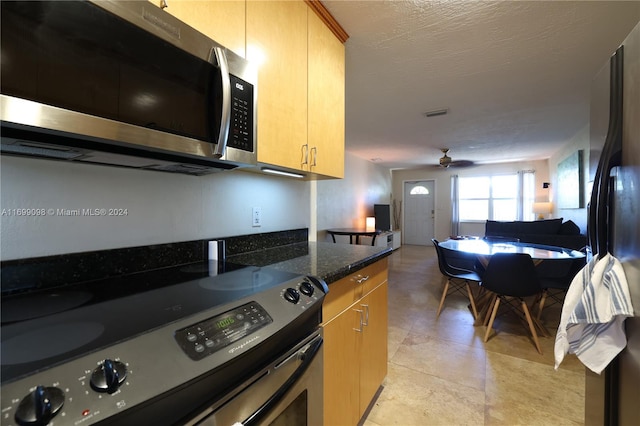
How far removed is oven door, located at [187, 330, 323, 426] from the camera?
65 centimetres

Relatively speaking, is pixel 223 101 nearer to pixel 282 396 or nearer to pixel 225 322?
pixel 225 322

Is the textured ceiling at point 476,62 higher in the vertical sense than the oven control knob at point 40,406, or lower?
higher

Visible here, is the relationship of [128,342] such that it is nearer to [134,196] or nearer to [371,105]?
[134,196]

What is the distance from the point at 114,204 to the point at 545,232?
18.0 feet

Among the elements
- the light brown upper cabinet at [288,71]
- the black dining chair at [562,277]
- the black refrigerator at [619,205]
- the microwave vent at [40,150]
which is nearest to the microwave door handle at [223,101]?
the light brown upper cabinet at [288,71]

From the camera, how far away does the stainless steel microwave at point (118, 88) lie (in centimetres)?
57

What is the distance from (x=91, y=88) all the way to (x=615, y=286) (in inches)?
64.4

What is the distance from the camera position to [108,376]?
45 centimetres

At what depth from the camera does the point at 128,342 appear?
507mm

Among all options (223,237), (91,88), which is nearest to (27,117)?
(91,88)

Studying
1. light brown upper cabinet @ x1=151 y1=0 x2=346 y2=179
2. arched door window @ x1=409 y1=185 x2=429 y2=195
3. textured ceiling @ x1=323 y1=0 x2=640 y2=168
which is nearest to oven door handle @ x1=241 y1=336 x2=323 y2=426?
light brown upper cabinet @ x1=151 y1=0 x2=346 y2=179

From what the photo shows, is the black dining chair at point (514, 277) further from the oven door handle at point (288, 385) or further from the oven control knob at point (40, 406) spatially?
the oven control knob at point (40, 406)

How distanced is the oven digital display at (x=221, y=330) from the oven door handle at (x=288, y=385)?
0.24 m

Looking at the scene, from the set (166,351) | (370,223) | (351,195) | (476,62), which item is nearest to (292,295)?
(166,351)
